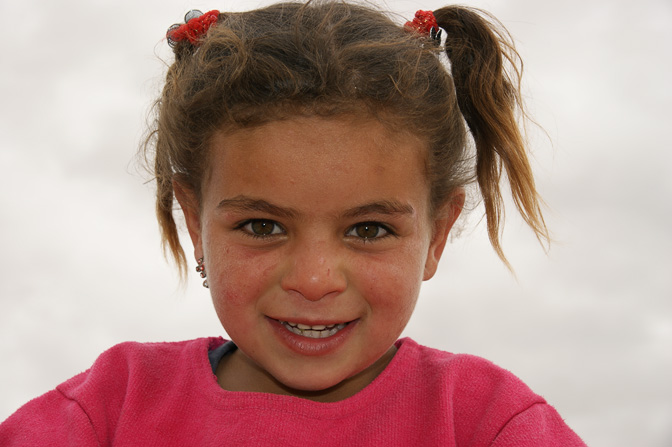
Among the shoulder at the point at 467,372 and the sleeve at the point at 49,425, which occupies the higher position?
the shoulder at the point at 467,372

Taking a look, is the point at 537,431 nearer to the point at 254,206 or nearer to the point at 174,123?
the point at 254,206

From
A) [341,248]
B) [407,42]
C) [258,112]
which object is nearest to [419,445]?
[341,248]

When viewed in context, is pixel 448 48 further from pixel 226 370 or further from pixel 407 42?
pixel 226 370

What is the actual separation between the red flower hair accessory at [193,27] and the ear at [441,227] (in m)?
0.71

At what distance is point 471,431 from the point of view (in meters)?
1.60

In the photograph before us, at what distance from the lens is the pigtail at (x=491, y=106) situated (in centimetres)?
185

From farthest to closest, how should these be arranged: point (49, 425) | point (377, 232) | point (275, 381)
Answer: point (275, 381), point (49, 425), point (377, 232)

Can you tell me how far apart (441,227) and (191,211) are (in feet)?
1.91

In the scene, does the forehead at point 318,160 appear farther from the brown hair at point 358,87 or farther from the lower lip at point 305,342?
the lower lip at point 305,342

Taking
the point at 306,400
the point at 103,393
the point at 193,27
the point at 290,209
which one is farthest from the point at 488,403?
the point at 193,27

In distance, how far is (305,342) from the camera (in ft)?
5.18

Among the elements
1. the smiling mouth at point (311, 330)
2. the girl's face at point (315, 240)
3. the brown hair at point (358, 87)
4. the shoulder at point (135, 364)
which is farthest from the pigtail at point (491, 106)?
the shoulder at point (135, 364)

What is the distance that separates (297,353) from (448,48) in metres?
0.84

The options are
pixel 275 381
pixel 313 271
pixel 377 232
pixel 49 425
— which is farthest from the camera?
pixel 275 381
